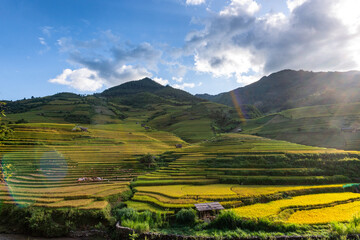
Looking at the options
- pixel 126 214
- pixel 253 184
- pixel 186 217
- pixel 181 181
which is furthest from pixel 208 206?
pixel 253 184

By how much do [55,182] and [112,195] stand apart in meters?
13.3

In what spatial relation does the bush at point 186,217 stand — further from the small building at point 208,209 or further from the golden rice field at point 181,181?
the golden rice field at point 181,181

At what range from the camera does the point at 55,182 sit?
34.2m

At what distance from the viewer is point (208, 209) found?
898 inches

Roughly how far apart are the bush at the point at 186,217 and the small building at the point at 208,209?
968 mm

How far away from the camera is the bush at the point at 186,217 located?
22.4 m

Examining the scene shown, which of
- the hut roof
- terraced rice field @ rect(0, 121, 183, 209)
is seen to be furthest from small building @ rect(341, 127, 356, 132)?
terraced rice field @ rect(0, 121, 183, 209)

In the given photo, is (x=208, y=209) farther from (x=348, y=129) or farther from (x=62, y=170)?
(x=348, y=129)

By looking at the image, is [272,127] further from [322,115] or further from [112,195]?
[112,195]

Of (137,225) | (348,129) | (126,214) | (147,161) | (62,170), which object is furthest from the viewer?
(348,129)

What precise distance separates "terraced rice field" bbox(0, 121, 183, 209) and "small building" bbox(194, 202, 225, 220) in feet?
42.2

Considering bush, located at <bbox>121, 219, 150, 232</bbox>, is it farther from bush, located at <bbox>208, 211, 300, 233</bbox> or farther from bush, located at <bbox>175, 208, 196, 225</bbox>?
bush, located at <bbox>208, 211, 300, 233</bbox>

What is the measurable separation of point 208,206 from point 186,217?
9.85 ft

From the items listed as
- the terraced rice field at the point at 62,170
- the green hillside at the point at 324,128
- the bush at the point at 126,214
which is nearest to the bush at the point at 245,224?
the bush at the point at 126,214
